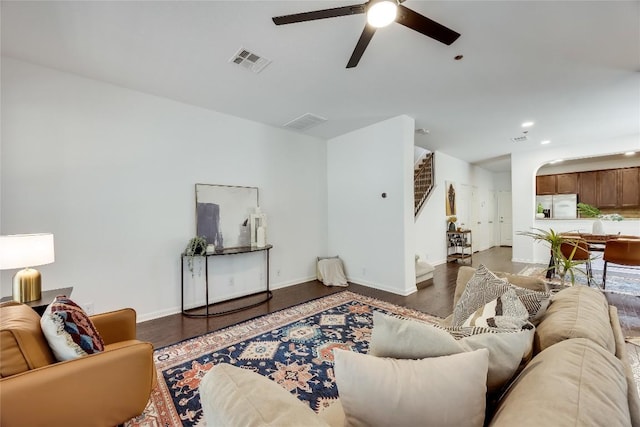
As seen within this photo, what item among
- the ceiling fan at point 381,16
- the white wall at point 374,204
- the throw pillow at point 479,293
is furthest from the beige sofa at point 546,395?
the white wall at point 374,204

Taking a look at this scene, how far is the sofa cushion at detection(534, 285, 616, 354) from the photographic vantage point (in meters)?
0.98

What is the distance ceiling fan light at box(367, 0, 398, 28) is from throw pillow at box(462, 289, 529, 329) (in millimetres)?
1721

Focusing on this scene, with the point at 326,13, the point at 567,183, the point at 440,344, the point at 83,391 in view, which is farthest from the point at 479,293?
the point at 567,183

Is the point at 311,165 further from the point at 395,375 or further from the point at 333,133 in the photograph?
the point at 395,375

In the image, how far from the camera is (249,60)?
98.9 inches

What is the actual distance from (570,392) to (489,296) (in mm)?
895

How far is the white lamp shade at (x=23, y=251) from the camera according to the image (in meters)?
1.82

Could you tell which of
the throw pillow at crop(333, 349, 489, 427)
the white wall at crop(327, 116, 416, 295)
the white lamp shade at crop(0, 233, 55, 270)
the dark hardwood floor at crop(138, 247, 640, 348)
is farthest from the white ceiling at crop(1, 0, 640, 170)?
the dark hardwood floor at crop(138, 247, 640, 348)

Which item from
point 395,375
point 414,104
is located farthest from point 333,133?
point 395,375

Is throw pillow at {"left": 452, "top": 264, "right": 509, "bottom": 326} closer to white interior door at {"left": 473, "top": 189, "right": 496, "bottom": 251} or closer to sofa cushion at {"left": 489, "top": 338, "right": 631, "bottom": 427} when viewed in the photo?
sofa cushion at {"left": 489, "top": 338, "right": 631, "bottom": 427}

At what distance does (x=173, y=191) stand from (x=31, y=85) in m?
1.54

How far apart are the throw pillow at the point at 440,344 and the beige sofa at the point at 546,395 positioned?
62mm

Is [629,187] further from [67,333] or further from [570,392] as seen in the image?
[67,333]

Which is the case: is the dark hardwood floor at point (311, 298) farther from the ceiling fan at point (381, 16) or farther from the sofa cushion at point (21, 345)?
Answer: the ceiling fan at point (381, 16)
